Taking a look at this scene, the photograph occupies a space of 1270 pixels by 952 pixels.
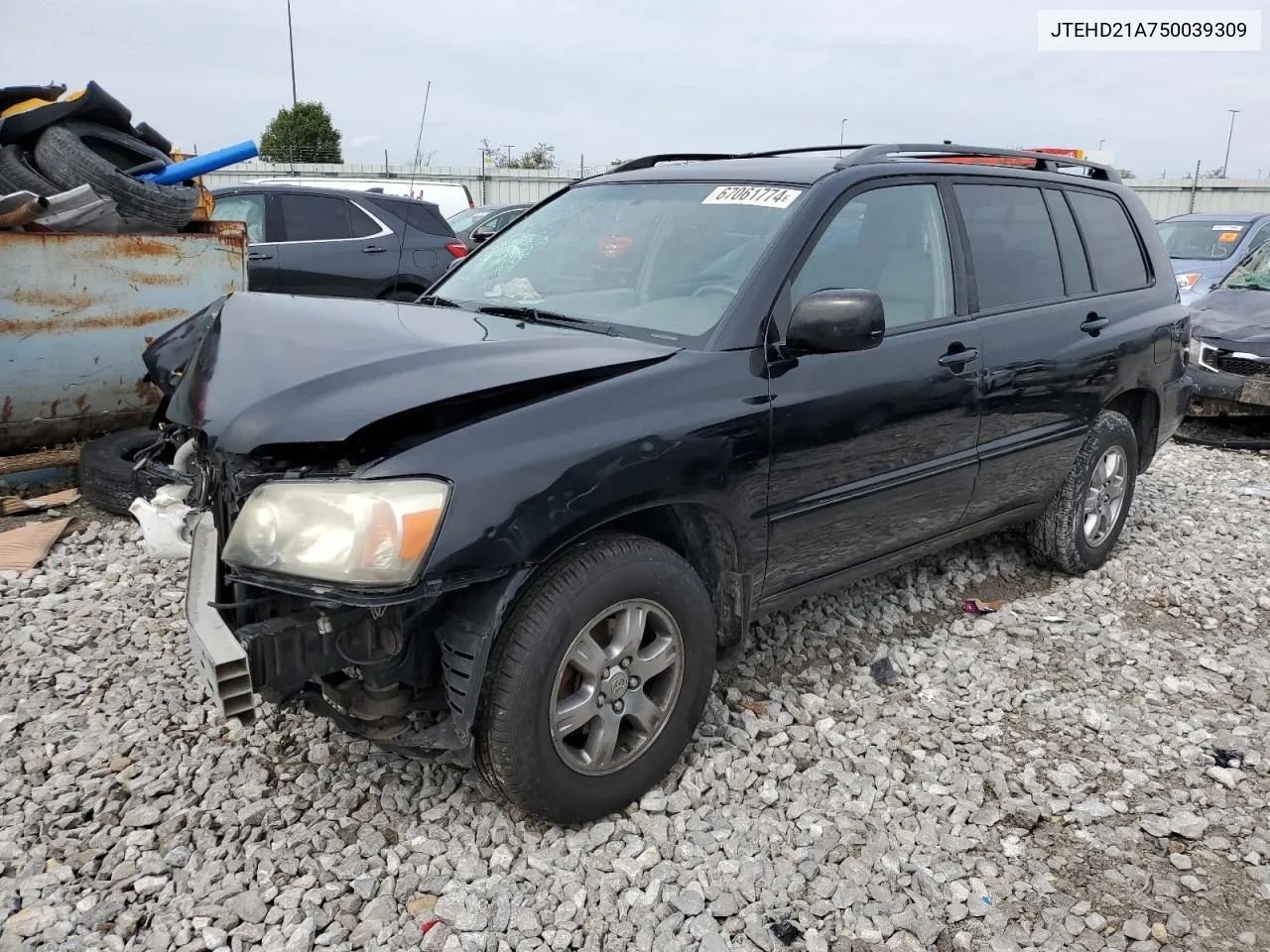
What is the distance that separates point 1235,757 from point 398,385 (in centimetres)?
293

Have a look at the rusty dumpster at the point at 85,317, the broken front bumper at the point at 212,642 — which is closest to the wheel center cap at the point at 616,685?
the broken front bumper at the point at 212,642

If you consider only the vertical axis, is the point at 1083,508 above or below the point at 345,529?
below

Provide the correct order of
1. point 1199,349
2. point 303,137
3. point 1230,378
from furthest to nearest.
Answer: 1. point 303,137
2. point 1199,349
3. point 1230,378

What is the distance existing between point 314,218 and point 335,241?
280mm

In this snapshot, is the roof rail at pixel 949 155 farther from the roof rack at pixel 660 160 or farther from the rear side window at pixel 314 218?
the rear side window at pixel 314 218

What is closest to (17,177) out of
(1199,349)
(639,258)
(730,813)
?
(639,258)

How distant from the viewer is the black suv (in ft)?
7.20

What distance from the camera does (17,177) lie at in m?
4.84

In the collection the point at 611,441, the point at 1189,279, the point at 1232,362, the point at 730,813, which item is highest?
the point at 1189,279

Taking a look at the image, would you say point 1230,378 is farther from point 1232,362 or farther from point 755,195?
point 755,195

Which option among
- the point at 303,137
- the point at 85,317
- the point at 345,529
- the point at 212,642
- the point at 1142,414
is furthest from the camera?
the point at 303,137

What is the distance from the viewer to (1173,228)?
11.3m

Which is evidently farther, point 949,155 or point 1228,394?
point 1228,394

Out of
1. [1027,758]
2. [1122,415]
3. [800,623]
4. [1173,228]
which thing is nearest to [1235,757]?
[1027,758]
